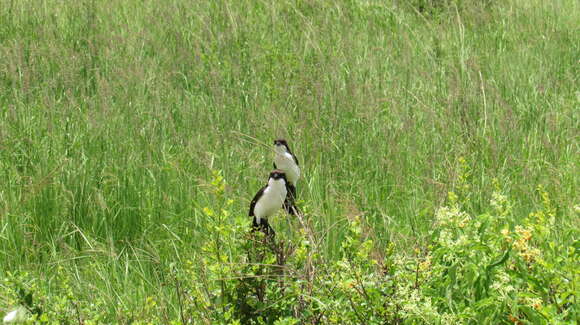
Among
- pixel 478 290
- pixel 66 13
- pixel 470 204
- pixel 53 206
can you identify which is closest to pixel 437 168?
pixel 470 204

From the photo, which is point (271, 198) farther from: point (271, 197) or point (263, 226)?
point (263, 226)

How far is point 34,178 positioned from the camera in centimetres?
313

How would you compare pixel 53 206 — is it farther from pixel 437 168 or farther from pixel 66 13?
pixel 66 13

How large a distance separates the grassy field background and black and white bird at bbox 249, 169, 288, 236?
140 mm

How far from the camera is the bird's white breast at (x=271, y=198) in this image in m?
1.88

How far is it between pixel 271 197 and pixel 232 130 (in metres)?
1.72

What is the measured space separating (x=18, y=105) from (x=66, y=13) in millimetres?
1724

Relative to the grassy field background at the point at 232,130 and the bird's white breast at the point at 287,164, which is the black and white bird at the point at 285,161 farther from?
the grassy field background at the point at 232,130

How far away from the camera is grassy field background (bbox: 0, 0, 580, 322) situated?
2.88m

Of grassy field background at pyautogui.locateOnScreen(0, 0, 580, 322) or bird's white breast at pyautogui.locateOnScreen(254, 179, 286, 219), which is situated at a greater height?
bird's white breast at pyautogui.locateOnScreen(254, 179, 286, 219)

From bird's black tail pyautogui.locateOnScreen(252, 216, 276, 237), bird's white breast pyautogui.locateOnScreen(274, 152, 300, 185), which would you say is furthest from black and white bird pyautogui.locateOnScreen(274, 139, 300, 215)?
bird's black tail pyautogui.locateOnScreen(252, 216, 276, 237)

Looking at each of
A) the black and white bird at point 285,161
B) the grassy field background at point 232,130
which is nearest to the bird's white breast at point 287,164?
the black and white bird at point 285,161

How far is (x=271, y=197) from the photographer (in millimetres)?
1899

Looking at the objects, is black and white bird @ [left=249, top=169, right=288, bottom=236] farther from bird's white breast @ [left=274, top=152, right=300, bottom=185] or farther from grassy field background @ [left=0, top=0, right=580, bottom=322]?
grassy field background @ [left=0, top=0, right=580, bottom=322]
